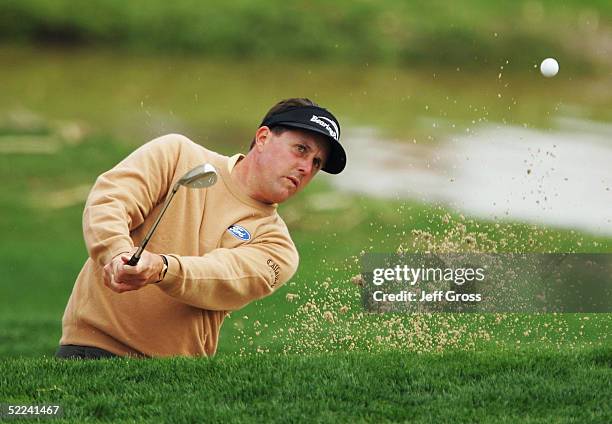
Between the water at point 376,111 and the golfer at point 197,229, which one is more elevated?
the water at point 376,111

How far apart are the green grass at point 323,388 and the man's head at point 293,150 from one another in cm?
50

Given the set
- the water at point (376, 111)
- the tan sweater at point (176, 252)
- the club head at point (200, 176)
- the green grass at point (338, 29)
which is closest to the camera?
the club head at point (200, 176)

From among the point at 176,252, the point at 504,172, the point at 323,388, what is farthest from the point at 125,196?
the point at 504,172

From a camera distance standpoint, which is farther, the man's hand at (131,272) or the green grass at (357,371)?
the green grass at (357,371)

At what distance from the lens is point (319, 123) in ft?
10.8

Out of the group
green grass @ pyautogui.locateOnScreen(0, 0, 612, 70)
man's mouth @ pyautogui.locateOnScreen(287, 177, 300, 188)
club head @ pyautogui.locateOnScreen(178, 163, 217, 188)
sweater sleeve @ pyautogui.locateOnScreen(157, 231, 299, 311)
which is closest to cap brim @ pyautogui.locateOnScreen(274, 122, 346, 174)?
man's mouth @ pyautogui.locateOnScreen(287, 177, 300, 188)

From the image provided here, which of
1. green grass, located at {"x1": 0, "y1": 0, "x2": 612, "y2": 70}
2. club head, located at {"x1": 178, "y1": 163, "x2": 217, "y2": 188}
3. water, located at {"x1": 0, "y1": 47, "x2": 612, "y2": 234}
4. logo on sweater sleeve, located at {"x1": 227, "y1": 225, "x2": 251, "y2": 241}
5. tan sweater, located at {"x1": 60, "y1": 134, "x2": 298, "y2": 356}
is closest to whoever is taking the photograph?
club head, located at {"x1": 178, "y1": 163, "x2": 217, "y2": 188}

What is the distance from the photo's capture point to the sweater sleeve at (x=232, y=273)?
3.06 metres

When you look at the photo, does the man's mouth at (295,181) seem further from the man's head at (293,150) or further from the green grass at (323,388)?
the green grass at (323,388)

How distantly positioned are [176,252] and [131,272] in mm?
386

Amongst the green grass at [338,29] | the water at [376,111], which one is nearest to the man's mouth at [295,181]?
the water at [376,111]

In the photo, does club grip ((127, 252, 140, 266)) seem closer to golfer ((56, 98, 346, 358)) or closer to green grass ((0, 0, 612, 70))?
golfer ((56, 98, 346, 358))

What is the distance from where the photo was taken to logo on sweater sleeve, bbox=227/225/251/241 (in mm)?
3291

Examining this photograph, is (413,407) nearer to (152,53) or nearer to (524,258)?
(524,258)
